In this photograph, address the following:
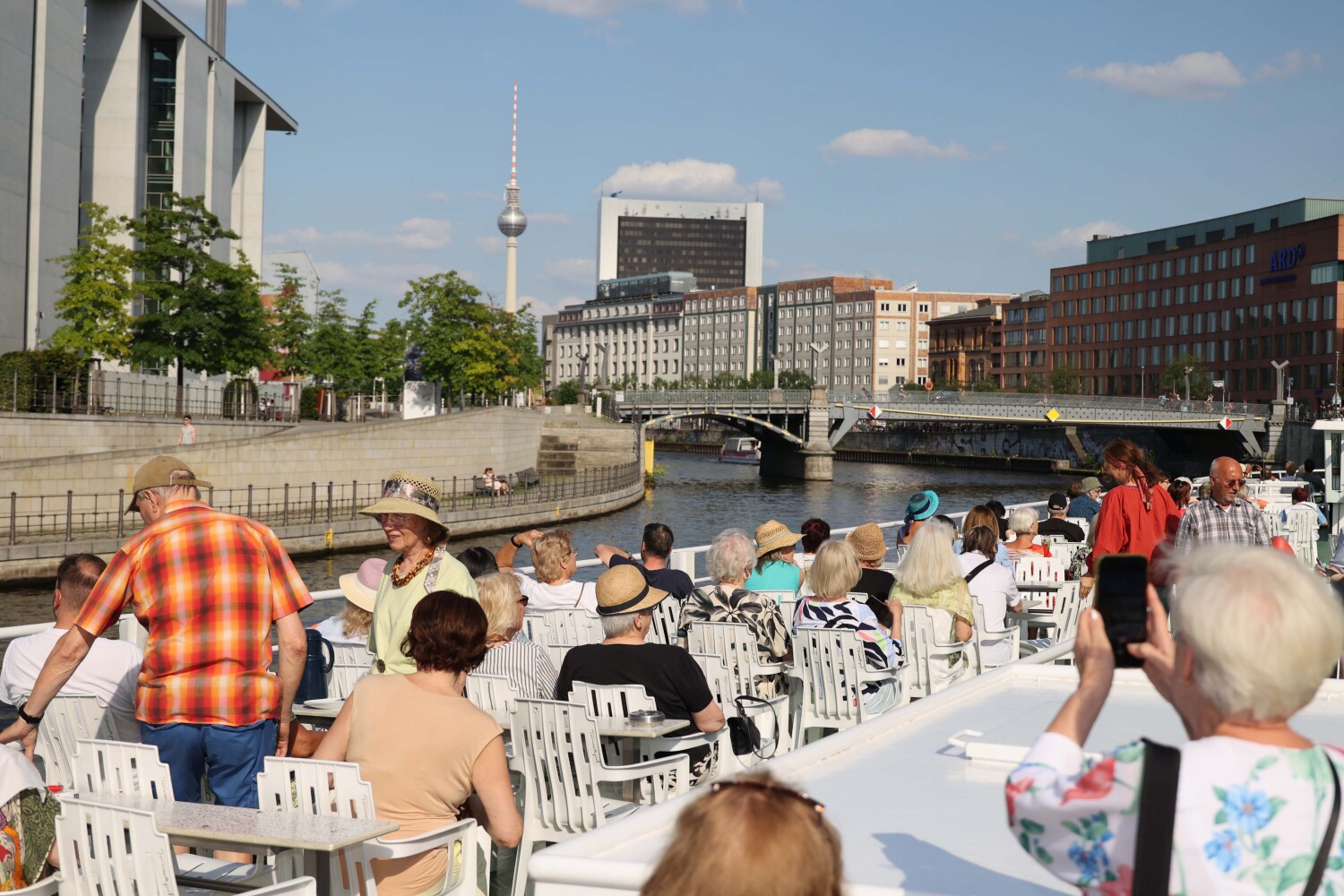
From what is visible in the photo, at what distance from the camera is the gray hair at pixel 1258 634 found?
2160 mm

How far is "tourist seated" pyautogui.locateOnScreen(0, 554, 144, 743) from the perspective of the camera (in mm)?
5691

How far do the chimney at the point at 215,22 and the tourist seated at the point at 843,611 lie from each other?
64.4 metres

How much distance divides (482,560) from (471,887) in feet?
14.3

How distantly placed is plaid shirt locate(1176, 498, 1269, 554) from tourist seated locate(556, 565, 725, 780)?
141 inches

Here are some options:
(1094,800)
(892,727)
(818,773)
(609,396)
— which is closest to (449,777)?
(818,773)

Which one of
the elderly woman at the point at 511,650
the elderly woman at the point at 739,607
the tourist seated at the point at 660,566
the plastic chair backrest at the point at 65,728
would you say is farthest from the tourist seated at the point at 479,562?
the plastic chair backrest at the point at 65,728

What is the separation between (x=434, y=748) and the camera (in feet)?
13.9

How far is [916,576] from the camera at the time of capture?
8062 mm

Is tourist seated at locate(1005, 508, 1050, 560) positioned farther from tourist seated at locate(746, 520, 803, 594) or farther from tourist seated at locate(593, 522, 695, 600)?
tourist seated at locate(593, 522, 695, 600)

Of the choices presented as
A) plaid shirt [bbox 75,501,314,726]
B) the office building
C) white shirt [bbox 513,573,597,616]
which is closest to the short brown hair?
plaid shirt [bbox 75,501,314,726]

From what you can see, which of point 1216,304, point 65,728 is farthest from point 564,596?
point 1216,304

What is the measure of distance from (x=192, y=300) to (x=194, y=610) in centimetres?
3752

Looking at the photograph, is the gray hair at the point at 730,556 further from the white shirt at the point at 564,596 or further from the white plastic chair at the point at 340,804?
the white plastic chair at the point at 340,804

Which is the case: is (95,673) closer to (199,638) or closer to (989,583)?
(199,638)
